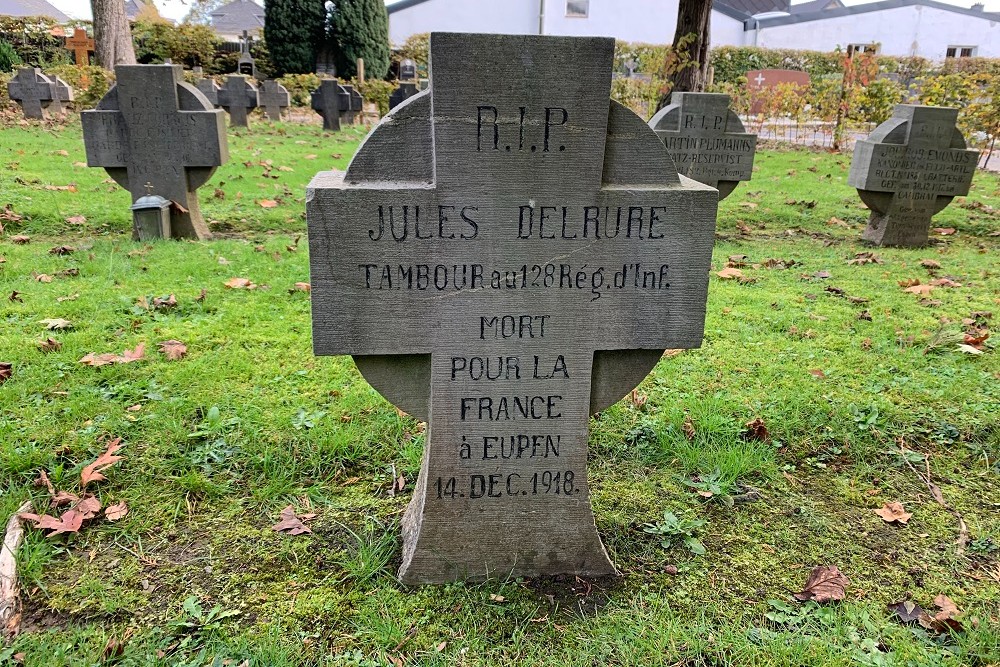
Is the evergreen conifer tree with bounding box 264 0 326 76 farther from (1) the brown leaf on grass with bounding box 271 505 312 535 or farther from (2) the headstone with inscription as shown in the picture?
(1) the brown leaf on grass with bounding box 271 505 312 535

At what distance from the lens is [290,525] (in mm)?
2818

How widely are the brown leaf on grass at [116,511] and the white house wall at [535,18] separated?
3627 cm

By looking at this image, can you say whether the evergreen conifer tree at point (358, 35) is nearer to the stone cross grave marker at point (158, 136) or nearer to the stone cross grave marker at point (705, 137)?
the stone cross grave marker at point (705, 137)

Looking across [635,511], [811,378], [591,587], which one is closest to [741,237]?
[811,378]

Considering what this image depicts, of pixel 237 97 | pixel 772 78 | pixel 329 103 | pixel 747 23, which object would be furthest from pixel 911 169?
pixel 747 23

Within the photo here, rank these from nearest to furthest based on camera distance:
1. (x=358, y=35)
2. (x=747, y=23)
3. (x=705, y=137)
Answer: (x=705, y=137), (x=358, y=35), (x=747, y=23)

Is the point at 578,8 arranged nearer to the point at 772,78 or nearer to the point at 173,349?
the point at 772,78

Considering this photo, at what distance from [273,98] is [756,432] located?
16.0 meters

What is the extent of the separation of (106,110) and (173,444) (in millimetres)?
4574

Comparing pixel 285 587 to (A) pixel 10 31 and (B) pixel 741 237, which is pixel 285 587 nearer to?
(B) pixel 741 237

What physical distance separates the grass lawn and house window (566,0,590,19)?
35495 mm

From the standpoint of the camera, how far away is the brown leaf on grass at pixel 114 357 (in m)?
3.85

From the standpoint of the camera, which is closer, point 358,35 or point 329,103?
point 329,103

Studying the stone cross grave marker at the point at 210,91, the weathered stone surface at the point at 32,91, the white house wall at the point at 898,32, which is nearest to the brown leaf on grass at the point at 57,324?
the stone cross grave marker at the point at 210,91
